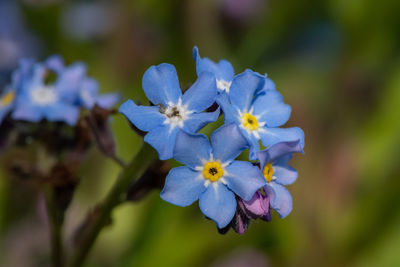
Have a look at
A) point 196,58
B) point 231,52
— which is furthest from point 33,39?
point 196,58

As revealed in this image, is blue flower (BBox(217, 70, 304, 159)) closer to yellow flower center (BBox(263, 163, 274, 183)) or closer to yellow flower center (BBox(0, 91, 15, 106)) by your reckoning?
yellow flower center (BBox(263, 163, 274, 183))

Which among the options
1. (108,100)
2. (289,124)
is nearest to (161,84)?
(108,100)

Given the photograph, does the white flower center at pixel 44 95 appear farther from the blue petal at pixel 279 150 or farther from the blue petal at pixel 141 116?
the blue petal at pixel 279 150

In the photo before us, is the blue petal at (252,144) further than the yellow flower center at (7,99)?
No

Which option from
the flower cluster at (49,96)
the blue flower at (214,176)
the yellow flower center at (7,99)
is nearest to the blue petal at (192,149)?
the blue flower at (214,176)

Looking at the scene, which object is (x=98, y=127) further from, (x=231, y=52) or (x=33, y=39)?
(x=33, y=39)

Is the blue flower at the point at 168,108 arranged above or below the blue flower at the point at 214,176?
above

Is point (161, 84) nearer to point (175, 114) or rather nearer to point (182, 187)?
point (175, 114)
